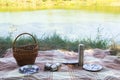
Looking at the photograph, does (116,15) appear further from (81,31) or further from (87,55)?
(87,55)

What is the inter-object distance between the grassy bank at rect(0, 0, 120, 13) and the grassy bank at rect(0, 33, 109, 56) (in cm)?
70

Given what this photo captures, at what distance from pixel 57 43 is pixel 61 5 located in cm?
90

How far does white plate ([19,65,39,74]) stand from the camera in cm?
237

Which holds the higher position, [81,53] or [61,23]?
[61,23]

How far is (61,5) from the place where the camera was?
4430mm

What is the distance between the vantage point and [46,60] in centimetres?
279

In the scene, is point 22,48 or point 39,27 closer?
point 22,48

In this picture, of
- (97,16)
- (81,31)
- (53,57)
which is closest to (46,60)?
(53,57)

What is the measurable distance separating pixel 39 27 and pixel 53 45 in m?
0.58

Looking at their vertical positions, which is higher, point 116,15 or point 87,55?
point 116,15

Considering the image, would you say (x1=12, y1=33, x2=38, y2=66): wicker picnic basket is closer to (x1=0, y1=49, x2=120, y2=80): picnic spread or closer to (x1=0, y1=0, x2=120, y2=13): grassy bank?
(x1=0, y1=49, x2=120, y2=80): picnic spread

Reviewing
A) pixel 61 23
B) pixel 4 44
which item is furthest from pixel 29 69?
pixel 61 23

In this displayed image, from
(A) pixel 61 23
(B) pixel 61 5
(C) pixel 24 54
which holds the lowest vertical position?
(C) pixel 24 54

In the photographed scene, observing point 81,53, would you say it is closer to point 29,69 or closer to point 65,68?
point 65,68
